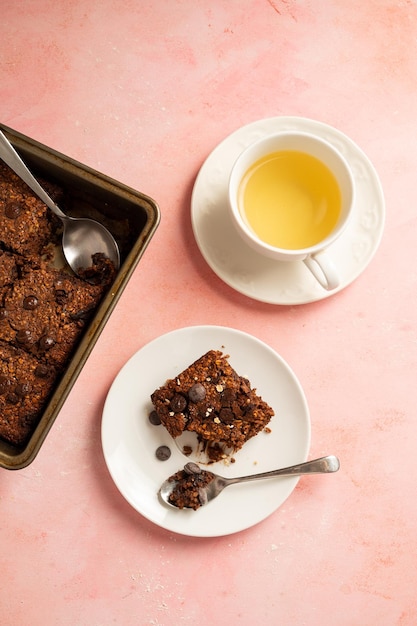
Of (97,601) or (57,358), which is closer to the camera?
(57,358)

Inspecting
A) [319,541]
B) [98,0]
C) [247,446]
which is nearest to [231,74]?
[98,0]

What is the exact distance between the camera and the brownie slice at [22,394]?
2.39 meters

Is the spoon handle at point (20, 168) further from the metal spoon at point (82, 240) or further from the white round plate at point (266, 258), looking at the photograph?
the white round plate at point (266, 258)

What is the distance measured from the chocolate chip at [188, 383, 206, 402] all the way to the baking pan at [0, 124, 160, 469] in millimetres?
476

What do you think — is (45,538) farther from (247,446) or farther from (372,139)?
(372,139)

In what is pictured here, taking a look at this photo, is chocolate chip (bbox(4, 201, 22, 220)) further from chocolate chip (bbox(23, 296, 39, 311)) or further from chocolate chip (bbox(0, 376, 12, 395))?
chocolate chip (bbox(0, 376, 12, 395))

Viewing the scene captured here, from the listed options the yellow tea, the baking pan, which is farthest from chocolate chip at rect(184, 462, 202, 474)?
the yellow tea

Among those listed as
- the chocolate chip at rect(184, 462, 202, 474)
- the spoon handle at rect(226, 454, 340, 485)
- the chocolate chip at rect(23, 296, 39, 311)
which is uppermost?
the chocolate chip at rect(23, 296, 39, 311)

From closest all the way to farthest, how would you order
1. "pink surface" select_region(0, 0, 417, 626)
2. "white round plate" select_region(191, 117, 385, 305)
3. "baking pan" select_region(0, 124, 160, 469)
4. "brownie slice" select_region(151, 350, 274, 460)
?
1. "baking pan" select_region(0, 124, 160, 469)
2. "brownie slice" select_region(151, 350, 274, 460)
3. "white round plate" select_region(191, 117, 385, 305)
4. "pink surface" select_region(0, 0, 417, 626)

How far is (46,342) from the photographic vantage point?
238 centimetres

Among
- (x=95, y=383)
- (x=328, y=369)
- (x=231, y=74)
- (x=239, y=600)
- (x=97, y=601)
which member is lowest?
(x=239, y=600)

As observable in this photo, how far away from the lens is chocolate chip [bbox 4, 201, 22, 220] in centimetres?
241

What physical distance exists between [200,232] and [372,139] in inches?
35.4

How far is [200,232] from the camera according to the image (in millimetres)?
2615
